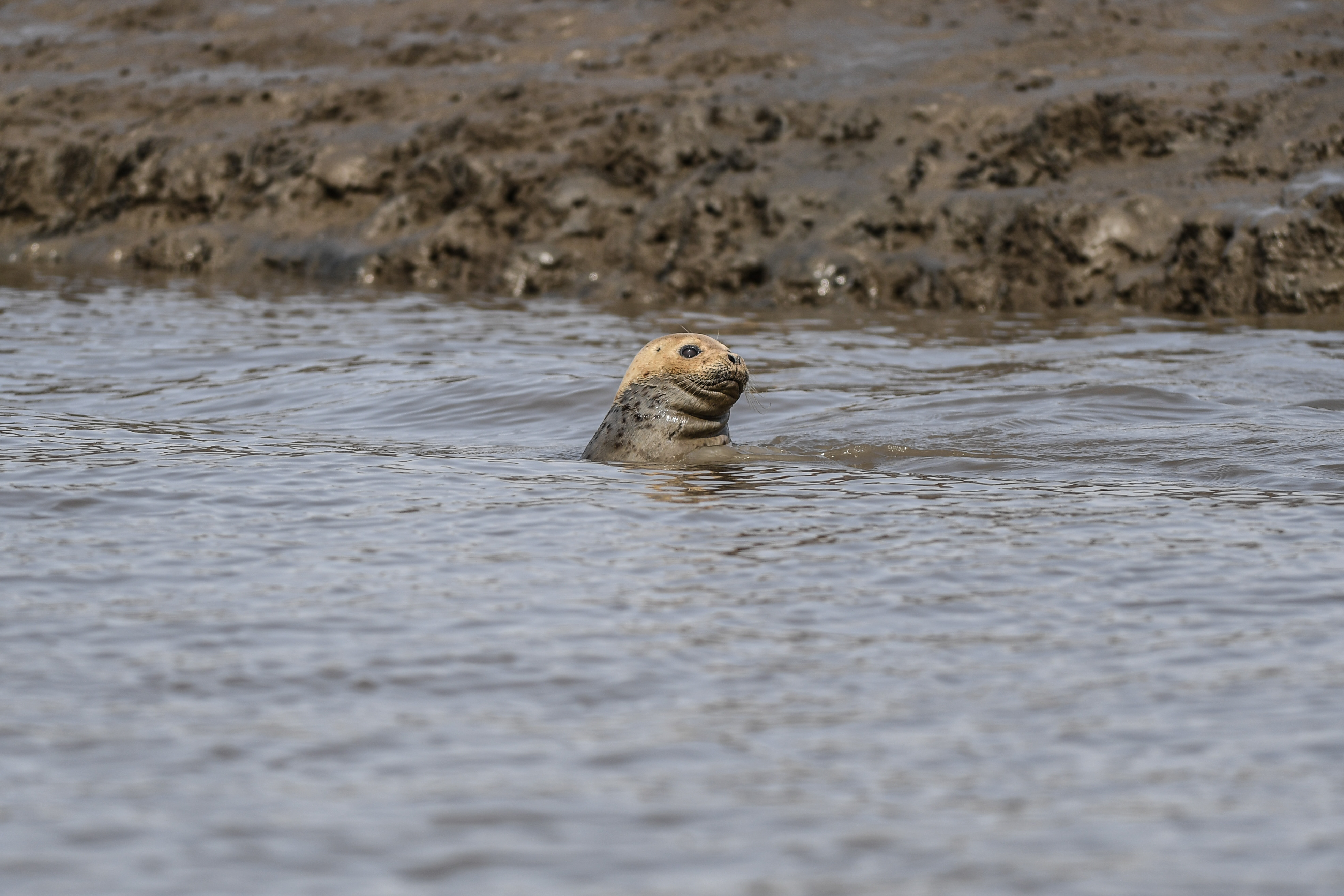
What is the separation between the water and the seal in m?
0.45

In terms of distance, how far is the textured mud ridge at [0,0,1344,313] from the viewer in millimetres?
15422

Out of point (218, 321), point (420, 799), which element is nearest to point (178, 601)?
point (420, 799)

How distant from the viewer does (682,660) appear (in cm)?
426

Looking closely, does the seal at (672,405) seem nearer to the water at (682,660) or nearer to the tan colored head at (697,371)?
the tan colored head at (697,371)

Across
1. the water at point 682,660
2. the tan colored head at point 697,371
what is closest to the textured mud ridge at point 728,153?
the water at point 682,660

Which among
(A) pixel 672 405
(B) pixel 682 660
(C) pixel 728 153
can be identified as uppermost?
(C) pixel 728 153

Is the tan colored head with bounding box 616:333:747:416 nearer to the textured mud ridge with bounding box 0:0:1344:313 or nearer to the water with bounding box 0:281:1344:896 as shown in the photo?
the water with bounding box 0:281:1344:896

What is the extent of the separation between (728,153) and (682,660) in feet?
46.3

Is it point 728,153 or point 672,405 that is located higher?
point 728,153

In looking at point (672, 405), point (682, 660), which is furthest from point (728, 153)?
point (682, 660)

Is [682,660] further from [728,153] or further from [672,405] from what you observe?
[728,153]

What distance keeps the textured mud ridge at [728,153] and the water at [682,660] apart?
6928mm

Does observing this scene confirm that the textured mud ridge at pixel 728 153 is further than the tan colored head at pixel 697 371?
Yes

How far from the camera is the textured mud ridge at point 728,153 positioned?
607 inches
